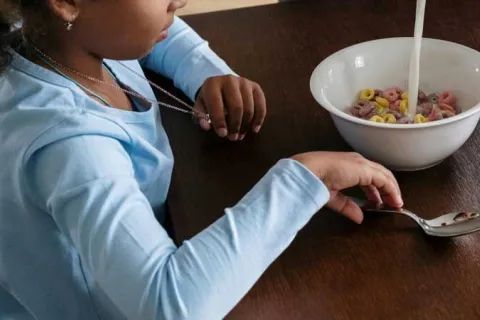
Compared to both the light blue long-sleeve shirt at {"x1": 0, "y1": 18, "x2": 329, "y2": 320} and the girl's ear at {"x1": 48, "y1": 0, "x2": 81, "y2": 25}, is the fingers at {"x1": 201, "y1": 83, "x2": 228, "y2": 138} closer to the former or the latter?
the light blue long-sleeve shirt at {"x1": 0, "y1": 18, "x2": 329, "y2": 320}

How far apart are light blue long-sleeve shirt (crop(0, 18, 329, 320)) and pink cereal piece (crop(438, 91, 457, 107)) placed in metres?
0.25

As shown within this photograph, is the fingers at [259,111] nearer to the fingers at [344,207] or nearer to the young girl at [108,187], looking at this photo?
the young girl at [108,187]

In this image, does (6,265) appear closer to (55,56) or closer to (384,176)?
(55,56)

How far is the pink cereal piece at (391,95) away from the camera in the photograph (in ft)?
2.79

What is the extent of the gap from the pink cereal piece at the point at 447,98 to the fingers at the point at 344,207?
21 cm

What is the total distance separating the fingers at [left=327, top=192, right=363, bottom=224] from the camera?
2.28 ft

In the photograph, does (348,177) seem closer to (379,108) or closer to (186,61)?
(379,108)

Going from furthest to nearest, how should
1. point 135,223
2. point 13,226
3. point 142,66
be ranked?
1. point 142,66
2. point 13,226
3. point 135,223

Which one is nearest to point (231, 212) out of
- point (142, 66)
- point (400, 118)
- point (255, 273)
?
point (255, 273)

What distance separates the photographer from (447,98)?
82 cm

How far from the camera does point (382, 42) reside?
874 millimetres

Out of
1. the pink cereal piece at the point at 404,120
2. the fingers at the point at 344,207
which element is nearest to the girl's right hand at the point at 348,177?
the fingers at the point at 344,207

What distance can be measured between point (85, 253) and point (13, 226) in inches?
6.4

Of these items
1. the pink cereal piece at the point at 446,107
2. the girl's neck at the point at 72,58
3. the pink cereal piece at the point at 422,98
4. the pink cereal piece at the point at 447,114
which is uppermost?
the girl's neck at the point at 72,58
